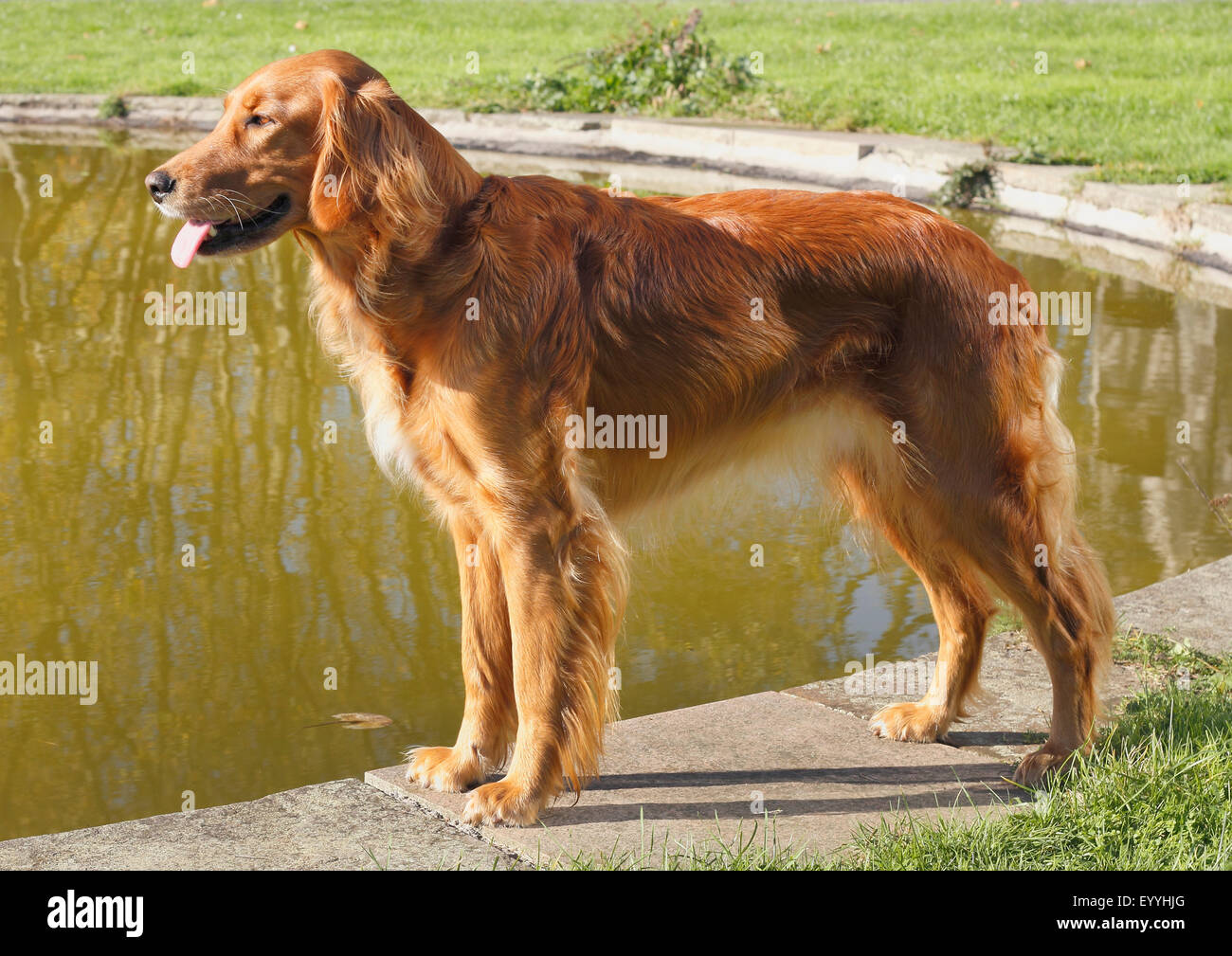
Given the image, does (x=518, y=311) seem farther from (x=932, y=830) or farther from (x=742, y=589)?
(x=742, y=589)

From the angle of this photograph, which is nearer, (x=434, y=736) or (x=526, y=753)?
(x=526, y=753)

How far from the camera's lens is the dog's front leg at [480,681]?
3.73m

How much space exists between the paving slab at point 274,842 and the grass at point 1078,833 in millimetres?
345

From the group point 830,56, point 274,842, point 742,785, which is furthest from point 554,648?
point 830,56

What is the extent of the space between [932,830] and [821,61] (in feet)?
55.7

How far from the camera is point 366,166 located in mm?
3307

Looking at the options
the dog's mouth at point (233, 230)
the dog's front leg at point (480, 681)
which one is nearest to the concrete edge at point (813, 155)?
the dog's front leg at point (480, 681)

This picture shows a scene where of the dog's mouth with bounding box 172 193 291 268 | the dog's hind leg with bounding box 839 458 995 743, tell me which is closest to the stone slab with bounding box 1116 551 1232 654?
the dog's hind leg with bounding box 839 458 995 743

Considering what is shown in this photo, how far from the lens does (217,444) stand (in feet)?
22.3

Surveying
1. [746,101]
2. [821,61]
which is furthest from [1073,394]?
Answer: [821,61]

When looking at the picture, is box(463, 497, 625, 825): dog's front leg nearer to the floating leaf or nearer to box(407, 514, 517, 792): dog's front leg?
box(407, 514, 517, 792): dog's front leg

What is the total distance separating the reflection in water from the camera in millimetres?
4402

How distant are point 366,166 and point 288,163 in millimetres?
189

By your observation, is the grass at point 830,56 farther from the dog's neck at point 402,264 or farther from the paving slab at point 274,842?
the paving slab at point 274,842
